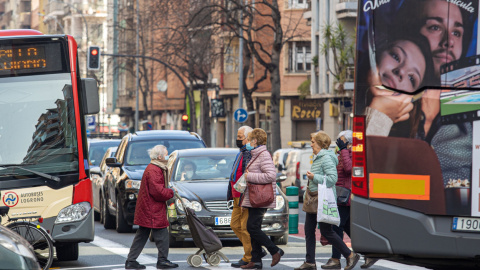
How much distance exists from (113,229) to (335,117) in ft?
105

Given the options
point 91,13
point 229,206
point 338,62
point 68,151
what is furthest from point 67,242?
point 91,13

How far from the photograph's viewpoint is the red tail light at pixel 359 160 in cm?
895

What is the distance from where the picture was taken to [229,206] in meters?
15.9

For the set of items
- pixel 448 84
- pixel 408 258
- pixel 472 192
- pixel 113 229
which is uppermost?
pixel 448 84

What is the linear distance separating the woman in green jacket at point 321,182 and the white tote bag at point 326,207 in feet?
0.35

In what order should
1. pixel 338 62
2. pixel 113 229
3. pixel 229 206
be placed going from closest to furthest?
pixel 229 206 → pixel 113 229 → pixel 338 62

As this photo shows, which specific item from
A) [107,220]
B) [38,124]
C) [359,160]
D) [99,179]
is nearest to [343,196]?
[38,124]

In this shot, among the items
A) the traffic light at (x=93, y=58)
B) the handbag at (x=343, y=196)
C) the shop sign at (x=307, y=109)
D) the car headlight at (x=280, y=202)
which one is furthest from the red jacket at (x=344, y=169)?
the shop sign at (x=307, y=109)

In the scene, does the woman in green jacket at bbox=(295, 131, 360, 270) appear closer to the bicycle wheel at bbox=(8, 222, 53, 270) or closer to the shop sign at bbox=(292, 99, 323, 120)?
the bicycle wheel at bbox=(8, 222, 53, 270)

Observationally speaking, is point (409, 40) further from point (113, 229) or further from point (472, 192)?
point (113, 229)

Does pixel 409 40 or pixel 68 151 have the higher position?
pixel 409 40

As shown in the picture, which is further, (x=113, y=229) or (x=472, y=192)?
(x=113, y=229)

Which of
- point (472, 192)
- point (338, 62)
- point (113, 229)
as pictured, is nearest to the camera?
point (472, 192)

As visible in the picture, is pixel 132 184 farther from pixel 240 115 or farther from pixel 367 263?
pixel 240 115
